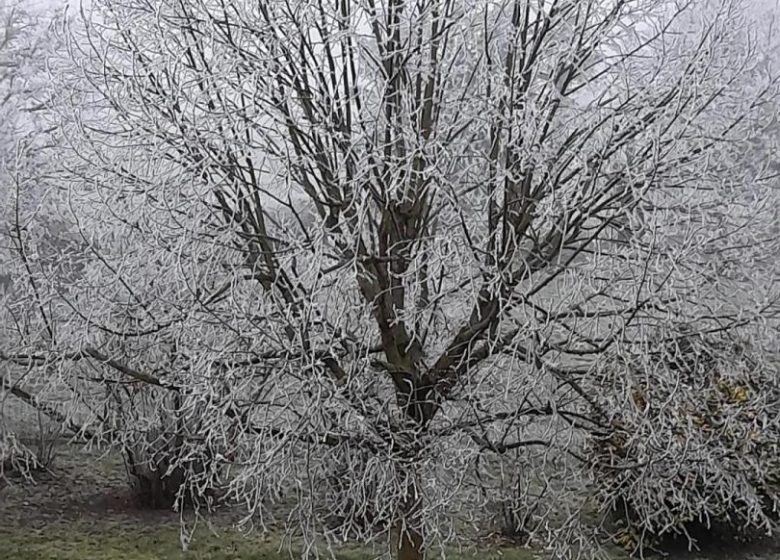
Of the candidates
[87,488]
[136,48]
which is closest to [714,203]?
[136,48]

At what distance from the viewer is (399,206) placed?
12.6 feet

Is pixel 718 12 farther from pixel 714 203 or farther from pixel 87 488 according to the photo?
pixel 87 488

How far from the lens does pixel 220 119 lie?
3.56m

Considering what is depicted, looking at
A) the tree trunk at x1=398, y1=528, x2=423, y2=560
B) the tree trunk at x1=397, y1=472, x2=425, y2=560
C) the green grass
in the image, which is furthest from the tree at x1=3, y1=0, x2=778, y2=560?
the green grass

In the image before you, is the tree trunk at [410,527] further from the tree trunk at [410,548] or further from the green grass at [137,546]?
the green grass at [137,546]

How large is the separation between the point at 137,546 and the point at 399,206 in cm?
484

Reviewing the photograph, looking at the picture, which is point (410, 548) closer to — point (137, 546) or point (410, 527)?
point (410, 527)

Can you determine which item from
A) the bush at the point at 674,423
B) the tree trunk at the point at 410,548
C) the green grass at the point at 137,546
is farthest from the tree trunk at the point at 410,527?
the green grass at the point at 137,546

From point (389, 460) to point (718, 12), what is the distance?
2.65 metres

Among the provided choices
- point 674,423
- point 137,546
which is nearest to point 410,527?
point 674,423

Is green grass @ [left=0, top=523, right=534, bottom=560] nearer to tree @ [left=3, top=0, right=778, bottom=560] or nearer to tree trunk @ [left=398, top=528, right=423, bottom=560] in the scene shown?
tree trunk @ [left=398, top=528, right=423, bottom=560]

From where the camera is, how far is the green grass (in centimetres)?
695

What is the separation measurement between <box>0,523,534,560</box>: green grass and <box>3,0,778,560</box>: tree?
306 cm

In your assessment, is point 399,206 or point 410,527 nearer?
point 399,206
